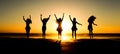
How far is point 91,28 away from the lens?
28266 millimetres

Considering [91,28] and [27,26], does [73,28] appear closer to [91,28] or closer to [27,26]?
[91,28]

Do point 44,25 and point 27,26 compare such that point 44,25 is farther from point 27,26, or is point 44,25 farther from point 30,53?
point 30,53

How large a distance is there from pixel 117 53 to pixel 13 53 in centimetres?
480

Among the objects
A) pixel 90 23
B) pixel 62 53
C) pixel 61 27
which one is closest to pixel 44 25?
pixel 61 27

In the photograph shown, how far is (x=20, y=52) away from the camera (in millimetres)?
15156

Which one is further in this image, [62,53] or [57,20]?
[57,20]

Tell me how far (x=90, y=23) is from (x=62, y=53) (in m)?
13.1

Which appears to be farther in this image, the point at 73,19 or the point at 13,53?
the point at 73,19

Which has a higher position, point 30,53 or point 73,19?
point 73,19

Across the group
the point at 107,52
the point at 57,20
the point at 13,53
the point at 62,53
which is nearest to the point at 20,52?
the point at 13,53

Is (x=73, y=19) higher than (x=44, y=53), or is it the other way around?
(x=73, y=19)

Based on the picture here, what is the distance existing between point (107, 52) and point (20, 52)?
416 centimetres

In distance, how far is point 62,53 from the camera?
15.3 meters

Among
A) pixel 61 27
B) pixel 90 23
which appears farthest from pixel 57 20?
pixel 90 23
